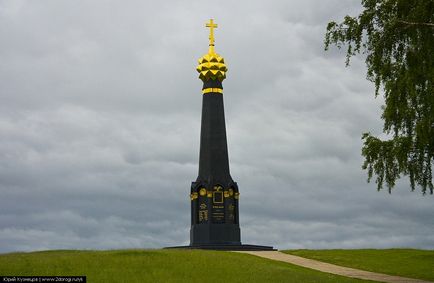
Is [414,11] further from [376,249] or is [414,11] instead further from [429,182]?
[376,249]

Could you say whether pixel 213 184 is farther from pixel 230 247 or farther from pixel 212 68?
pixel 212 68

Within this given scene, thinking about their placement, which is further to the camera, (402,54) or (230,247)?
(230,247)

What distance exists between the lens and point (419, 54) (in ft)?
65.0

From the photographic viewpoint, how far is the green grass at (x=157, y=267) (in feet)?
69.6

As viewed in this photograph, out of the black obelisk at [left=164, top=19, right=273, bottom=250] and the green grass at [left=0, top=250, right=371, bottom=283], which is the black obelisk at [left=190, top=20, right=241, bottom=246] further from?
the green grass at [left=0, top=250, right=371, bottom=283]

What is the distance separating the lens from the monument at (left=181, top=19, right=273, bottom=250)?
3694cm

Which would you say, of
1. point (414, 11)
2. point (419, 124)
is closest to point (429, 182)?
point (419, 124)

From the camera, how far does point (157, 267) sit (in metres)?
23.4

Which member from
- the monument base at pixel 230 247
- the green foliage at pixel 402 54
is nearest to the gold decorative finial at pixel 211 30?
the monument base at pixel 230 247

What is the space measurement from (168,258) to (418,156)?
36.4 feet

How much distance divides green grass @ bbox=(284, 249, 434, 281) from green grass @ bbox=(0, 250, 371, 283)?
394cm

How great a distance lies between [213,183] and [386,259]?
12.1 meters

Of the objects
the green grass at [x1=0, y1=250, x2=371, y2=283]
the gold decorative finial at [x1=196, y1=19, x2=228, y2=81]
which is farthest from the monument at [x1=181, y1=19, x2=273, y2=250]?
the green grass at [x1=0, y1=250, x2=371, y2=283]

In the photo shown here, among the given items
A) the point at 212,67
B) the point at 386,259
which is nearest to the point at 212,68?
the point at 212,67
